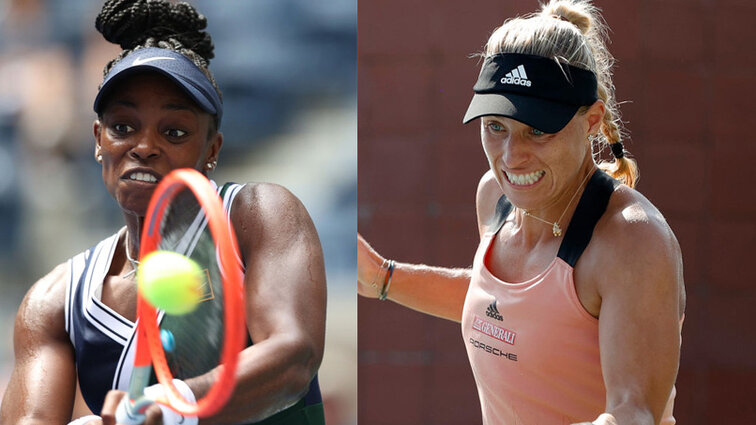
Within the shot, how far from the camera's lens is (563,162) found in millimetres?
2057

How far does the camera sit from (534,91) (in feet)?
6.54

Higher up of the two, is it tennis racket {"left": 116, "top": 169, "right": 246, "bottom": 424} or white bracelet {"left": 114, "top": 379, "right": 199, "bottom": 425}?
tennis racket {"left": 116, "top": 169, "right": 246, "bottom": 424}

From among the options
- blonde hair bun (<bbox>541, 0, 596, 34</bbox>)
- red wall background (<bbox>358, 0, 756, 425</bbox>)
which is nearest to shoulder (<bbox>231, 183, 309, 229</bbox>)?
blonde hair bun (<bbox>541, 0, 596, 34</bbox>)

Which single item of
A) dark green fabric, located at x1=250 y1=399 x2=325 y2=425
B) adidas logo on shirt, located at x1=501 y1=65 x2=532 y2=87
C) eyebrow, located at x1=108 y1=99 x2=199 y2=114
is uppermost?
eyebrow, located at x1=108 y1=99 x2=199 y2=114

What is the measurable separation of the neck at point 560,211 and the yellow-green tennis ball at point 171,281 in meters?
0.88

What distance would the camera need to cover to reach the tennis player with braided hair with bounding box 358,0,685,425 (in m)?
1.86

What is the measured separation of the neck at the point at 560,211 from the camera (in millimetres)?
2115

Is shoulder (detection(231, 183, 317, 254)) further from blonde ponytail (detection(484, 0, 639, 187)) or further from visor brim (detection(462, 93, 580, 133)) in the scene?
blonde ponytail (detection(484, 0, 639, 187))

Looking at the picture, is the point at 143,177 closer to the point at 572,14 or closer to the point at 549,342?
the point at 549,342

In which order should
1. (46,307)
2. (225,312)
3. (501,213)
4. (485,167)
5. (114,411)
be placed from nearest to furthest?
(225,312) < (114,411) < (46,307) < (501,213) < (485,167)

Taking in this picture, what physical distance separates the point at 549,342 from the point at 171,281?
33.1 inches

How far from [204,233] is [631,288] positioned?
2.73ft

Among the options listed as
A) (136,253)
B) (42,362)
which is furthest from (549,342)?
(42,362)

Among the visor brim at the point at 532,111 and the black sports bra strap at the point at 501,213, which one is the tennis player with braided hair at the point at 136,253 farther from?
the black sports bra strap at the point at 501,213
